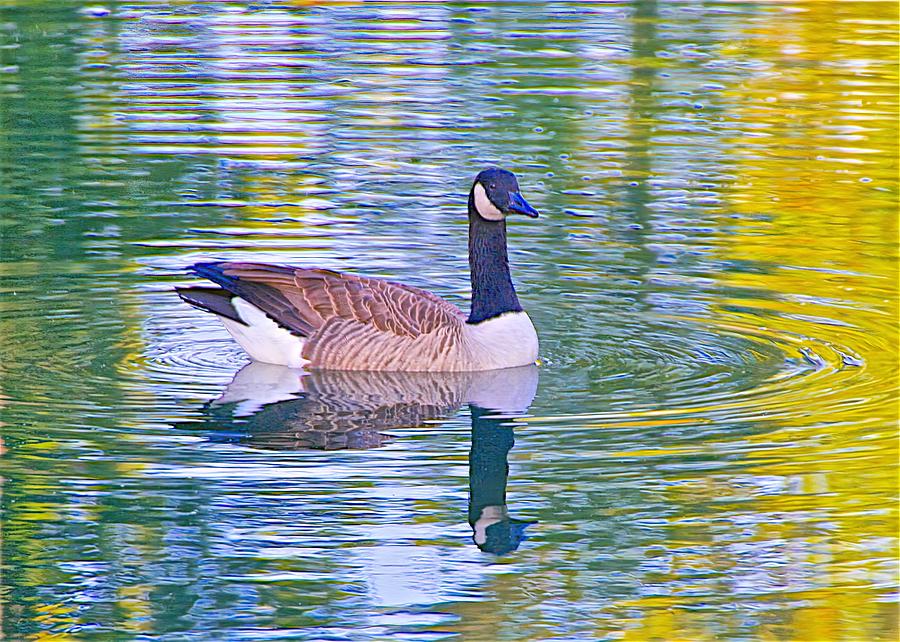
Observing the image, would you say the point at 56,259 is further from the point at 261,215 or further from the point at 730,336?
the point at 730,336

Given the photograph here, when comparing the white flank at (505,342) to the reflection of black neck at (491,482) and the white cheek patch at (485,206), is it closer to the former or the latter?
the white cheek patch at (485,206)

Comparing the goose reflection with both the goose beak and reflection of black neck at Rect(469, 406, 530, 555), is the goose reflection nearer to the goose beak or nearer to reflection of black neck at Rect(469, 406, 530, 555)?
reflection of black neck at Rect(469, 406, 530, 555)

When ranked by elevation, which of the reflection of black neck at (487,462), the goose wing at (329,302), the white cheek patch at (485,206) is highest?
the white cheek patch at (485,206)

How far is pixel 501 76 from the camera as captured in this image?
24906 millimetres

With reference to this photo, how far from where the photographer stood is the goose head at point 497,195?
13.7 meters

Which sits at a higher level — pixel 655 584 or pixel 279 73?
pixel 279 73

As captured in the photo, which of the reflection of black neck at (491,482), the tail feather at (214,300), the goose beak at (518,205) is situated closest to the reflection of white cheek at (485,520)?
the reflection of black neck at (491,482)

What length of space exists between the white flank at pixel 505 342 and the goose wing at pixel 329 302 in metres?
0.26

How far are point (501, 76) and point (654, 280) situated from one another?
959 cm

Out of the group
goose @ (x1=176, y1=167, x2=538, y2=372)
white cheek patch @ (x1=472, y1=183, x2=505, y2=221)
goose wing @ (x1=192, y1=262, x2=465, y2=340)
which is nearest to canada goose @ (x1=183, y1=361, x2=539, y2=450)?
goose @ (x1=176, y1=167, x2=538, y2=372)

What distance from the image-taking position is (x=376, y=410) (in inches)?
496

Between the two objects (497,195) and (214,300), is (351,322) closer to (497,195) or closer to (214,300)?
(214,300)

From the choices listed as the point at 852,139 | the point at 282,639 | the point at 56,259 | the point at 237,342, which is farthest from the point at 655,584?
the point at 852,139

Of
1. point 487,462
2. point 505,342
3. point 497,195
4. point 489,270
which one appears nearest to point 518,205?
point 497,195
